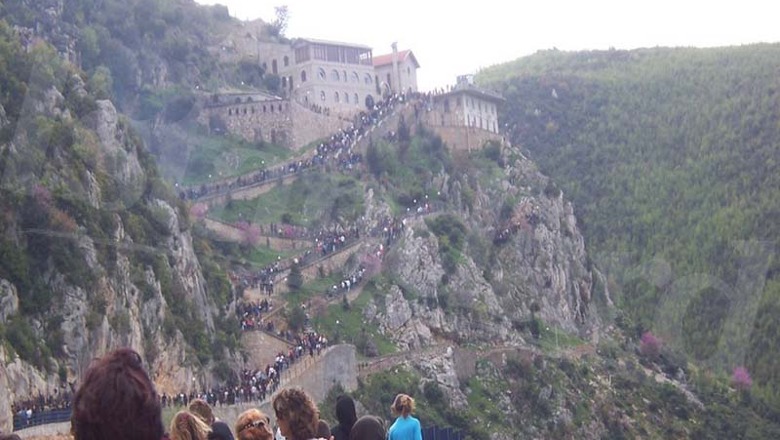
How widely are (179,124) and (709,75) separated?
70.2 m

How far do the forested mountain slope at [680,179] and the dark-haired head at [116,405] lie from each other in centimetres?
7322

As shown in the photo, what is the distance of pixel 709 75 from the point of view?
12800 cm

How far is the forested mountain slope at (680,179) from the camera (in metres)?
85.4

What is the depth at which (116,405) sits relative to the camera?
6609mm

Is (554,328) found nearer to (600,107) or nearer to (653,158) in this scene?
(653,158)

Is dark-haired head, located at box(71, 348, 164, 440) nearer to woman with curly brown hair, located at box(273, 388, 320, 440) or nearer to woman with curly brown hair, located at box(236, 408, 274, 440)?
woman with curly brown hair, located at box(236, 408, 274, 440)

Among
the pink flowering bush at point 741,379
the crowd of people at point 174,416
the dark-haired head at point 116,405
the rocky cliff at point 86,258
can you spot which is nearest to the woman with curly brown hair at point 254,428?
the crowd of people at point 174,416

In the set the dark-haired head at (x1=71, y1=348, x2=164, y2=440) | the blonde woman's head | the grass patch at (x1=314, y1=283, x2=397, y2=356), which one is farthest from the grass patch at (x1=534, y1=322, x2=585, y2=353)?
the dark-haired head at (x1=71, y1=348, x2=164, y2=440)

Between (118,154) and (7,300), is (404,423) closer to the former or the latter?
(7,300)

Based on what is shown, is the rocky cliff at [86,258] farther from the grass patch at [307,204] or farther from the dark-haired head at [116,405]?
the dark-haired head at [116,405]

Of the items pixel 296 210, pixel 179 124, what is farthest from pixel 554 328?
pixel 179 124


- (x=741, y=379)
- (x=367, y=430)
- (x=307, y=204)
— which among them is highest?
(x=307, y=204)

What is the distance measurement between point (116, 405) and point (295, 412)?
10.5ft

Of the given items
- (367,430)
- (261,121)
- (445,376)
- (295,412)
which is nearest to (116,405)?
(295,412)
